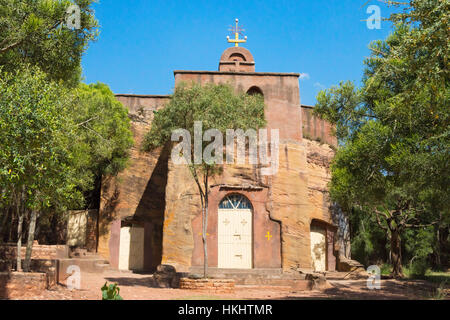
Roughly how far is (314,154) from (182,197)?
12204mm

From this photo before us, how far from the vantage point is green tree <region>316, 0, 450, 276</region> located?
8.75 m

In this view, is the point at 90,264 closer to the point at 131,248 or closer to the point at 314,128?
the point at 131,248

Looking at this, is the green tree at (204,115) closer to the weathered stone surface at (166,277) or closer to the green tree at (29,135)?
the weathered stone surface at (166,277)

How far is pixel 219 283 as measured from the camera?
1474 cm

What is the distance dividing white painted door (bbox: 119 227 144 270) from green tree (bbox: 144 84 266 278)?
416 inches

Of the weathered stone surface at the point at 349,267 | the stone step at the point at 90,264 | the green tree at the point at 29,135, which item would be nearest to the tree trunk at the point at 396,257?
the weathered stone surface at the point at 349,267

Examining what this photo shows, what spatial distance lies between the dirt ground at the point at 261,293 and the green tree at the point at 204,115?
212cm

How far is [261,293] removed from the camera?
1543cm

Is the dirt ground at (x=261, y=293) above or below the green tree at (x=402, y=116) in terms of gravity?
below

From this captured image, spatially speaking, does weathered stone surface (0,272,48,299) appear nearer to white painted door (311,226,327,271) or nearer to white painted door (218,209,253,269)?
white painted door (218,209,253,269)

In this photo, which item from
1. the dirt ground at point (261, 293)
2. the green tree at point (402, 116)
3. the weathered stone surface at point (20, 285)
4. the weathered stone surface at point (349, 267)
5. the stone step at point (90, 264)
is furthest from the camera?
the weathered stone surface at point (349, 267)

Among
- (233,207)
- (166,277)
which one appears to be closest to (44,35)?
(166,277)

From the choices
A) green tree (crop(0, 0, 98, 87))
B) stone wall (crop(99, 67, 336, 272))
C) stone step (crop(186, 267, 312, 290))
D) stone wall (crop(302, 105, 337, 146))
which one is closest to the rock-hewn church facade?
stone wall (crop(99, 67, 336, 272))

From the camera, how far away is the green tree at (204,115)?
1591 cm
